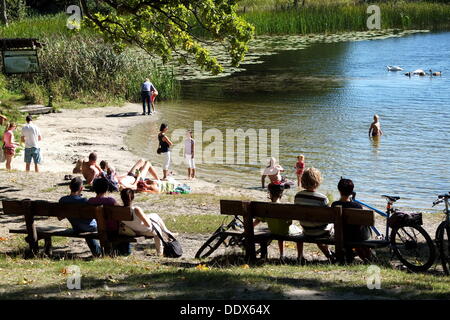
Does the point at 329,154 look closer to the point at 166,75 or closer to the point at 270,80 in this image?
the point at 166,75

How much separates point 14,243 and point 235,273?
4758 mm

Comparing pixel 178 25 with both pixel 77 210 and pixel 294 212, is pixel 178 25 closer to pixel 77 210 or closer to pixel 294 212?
pixel 77 210

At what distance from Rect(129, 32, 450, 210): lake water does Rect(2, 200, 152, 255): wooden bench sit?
9.79 m

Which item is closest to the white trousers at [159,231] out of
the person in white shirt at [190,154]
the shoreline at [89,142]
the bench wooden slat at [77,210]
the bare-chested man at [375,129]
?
the bench wooden slat at [77,210]

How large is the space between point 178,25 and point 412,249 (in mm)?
11415

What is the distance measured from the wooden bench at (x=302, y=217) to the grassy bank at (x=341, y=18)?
48685 millimetres

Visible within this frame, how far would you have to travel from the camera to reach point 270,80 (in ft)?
143

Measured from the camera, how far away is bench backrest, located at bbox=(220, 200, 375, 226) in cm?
964

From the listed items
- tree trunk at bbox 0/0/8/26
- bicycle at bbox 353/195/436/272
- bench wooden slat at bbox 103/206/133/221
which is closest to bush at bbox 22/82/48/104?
tree trunk at bbox 0/0/8/26

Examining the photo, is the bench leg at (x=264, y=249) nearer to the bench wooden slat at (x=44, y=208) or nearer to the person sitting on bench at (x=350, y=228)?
the person sitting on bench at (x=350, y=228)

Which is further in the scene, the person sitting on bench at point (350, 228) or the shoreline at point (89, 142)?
the shoreline at point (89, 142)

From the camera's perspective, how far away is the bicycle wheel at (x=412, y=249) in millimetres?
9953

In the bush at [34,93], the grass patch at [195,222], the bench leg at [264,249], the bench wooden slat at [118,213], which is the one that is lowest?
the grass patch at [195,222]

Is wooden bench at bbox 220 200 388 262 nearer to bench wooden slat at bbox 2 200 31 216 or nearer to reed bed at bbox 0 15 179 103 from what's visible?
bench wooden slat at bbox 2 200 31 216
